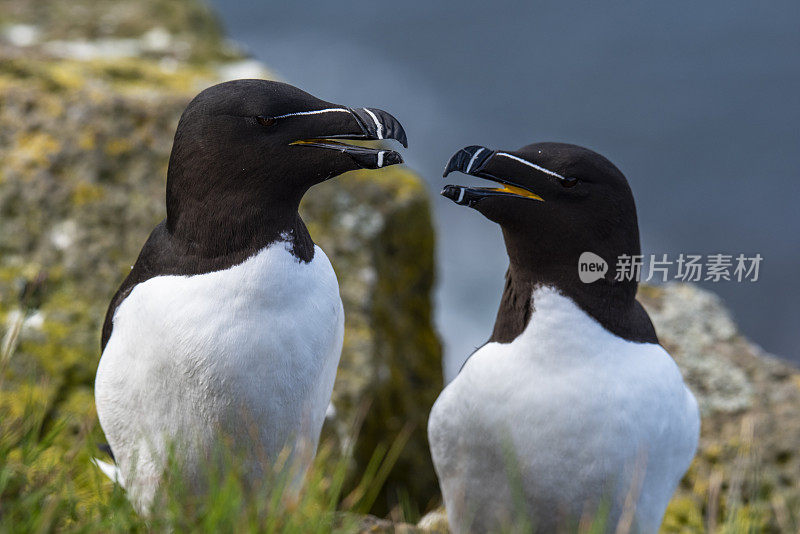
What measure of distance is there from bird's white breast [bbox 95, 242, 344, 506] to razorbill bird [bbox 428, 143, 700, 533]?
0.85 m

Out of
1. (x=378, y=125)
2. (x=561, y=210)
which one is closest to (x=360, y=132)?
(x=378, y=125)

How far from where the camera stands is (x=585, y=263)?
14.5 feet

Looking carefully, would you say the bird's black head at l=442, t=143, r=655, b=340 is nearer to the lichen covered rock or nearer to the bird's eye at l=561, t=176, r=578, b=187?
the bird's eye at l=561, t=176, r=578, b=187

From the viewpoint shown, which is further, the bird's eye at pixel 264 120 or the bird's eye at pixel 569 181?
the bird's eye at pixel 569 181

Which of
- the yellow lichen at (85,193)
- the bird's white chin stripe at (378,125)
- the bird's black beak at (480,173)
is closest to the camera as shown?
the bird's white chin stripe at (378,125)

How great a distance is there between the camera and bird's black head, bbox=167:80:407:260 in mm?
3924

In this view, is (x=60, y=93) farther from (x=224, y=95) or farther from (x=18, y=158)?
(x=224, y=95)

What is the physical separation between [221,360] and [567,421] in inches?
64.2

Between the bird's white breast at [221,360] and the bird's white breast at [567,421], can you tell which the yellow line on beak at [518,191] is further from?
the bird's white breast at [221,360]

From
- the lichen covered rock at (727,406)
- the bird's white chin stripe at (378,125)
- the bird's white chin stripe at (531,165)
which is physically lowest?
the lichen covered rock at (727,406)

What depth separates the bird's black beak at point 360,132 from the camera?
390 centimetres

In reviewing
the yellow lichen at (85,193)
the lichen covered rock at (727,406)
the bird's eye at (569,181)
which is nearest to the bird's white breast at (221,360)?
the bird's eye at (569,181)

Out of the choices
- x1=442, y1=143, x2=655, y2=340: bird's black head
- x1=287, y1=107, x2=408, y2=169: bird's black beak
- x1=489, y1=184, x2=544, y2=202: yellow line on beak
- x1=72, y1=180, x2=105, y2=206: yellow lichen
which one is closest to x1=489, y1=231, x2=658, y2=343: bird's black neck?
x1=442, y1=143, x2=655, y2=340: bird's black head

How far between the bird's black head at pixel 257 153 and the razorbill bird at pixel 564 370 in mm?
564
